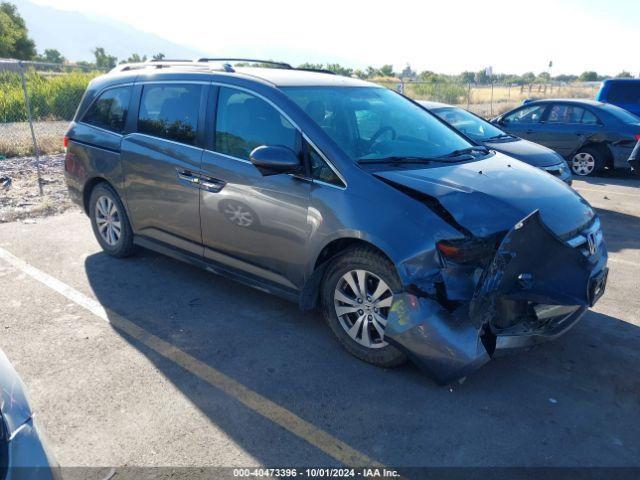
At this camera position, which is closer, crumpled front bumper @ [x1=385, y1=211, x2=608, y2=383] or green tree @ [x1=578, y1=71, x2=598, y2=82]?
crumpled front bumper @ [x1=385, y1=211, x2=608, y2=383]

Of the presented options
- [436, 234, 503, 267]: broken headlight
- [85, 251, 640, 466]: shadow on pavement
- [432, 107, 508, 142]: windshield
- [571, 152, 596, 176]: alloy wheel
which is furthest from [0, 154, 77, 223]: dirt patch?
[571, 152, 596, 176]: alloy wheel

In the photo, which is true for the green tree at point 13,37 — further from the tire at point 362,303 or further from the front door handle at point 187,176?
the tire at point 362,303

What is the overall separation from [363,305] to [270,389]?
0.82 meters

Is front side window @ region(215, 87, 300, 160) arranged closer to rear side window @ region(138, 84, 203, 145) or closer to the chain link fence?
rear side window @ region(138, 84, 203, 145)

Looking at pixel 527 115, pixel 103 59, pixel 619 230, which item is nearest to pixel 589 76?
pixel 103 59

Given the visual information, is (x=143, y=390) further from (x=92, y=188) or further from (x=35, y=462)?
(x=92, y=188)

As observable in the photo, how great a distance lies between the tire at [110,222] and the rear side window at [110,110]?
619 millimetres

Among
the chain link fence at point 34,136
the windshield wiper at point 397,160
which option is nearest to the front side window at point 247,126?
the windshield wiper at point 397,160

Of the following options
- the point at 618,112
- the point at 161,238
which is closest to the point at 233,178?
the point at 161,238

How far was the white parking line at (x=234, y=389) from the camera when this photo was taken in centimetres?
282

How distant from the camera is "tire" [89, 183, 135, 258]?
17.4ft

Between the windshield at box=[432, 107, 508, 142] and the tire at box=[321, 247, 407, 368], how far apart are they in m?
5.22

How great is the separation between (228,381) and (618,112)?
34.6 feet

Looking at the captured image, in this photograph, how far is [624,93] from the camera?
Answer: 13.1 m
